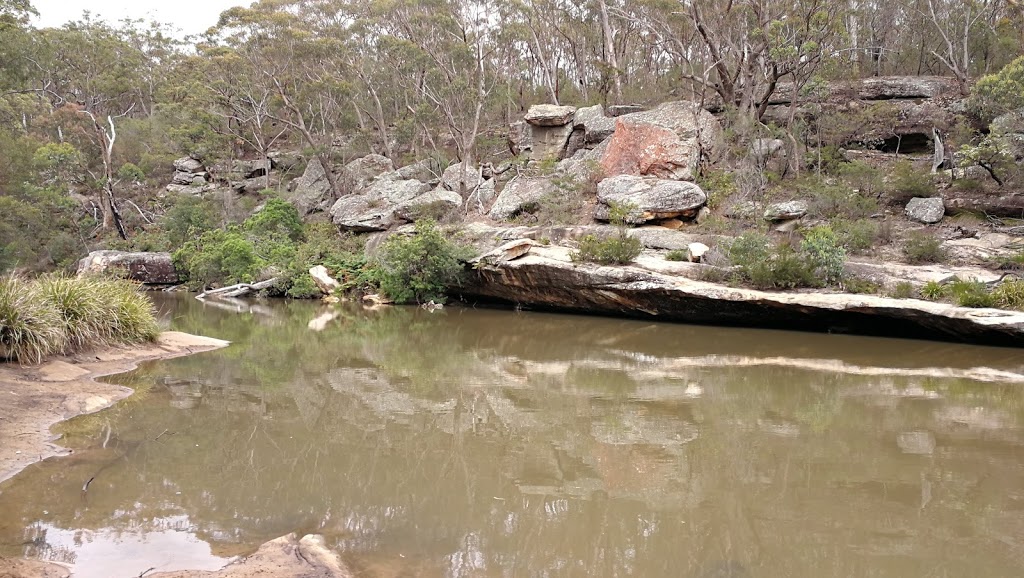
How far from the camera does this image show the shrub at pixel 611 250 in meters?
16.1

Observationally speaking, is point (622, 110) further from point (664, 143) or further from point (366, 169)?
point (366, 169)

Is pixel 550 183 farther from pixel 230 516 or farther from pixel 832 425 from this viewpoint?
pixel 230 516

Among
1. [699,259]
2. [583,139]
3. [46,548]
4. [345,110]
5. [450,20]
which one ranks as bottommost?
[699,259]

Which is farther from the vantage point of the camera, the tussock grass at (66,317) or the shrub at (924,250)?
the shrub at (924,250)

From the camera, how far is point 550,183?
22.4m

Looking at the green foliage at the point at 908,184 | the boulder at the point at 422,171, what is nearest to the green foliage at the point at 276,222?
the boulder at the point at 422,171

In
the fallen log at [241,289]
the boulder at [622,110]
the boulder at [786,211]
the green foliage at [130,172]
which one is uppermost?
the boulder at [622,110]

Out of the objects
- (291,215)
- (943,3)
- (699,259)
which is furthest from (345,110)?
(943,3)

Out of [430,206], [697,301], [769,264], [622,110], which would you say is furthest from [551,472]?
[622,110]

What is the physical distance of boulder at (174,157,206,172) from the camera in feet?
118

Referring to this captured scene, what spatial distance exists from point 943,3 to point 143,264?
106 feet

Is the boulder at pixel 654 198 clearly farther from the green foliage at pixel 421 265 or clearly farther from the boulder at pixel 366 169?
the boulder at pixel 366 169

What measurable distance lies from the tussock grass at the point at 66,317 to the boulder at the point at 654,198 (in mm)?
12612

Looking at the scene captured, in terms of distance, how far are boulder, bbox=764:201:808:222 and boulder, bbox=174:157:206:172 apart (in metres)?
30.9
